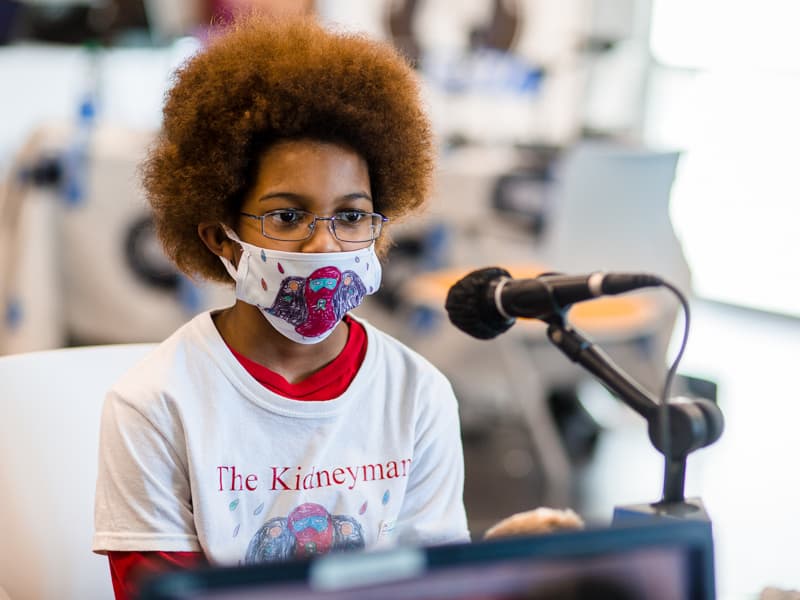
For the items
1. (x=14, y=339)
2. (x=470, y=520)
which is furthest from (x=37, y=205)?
(x=470, y=520)

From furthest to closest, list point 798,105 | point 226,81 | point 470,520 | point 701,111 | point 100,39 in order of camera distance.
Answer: point 701,111 → point 798,105 → point 100,39 → point 470,520 → point 226,81

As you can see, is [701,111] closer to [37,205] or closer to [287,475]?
[37,205]

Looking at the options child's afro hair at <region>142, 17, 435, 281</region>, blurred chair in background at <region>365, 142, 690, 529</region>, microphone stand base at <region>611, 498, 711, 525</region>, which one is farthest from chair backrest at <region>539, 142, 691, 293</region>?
microphone stand base at <region>611, 498, 711, 525</region>

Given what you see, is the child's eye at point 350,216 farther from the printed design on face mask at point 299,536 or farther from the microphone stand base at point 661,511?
the microphone stand base at point 661,511

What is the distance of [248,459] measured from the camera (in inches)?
41.0

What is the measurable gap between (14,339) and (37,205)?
0.44 metres

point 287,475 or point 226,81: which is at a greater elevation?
point 226,81

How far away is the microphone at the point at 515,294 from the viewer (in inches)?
34.6

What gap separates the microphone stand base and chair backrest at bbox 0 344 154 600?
0.65m

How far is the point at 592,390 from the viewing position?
3811mm

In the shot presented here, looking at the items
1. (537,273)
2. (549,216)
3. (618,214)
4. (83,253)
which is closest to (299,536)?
(537,273)

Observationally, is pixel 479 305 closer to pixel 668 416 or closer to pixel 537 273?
pixel 668 416

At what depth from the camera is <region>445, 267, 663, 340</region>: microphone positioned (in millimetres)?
878

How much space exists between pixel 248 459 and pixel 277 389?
0.08 meters
